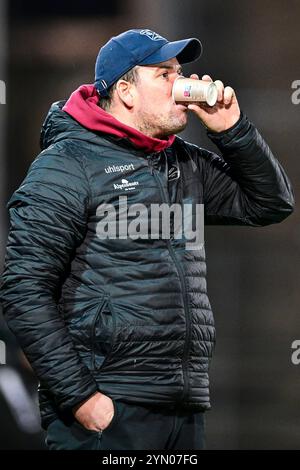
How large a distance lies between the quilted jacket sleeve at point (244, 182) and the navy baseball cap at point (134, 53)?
1.00 ft

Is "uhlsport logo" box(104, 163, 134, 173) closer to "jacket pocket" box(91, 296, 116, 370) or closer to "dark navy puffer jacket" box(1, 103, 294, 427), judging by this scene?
"dark navy puffer jacket" box(1, 103, 294, 427)

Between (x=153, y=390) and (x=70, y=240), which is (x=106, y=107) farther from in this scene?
(x=153, y=390)

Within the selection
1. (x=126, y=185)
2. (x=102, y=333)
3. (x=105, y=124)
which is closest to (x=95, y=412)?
(x=102, y=333)

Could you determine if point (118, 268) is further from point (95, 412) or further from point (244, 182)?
point (244, 182)

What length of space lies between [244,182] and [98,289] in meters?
0.67

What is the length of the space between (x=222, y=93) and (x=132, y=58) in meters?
0.32

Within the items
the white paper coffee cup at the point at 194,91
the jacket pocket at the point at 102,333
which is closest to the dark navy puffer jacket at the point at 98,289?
the jacket pocket at the point at 102,333

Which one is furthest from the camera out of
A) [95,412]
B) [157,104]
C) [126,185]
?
[157,104]

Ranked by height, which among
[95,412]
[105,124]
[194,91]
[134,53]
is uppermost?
[134,53]

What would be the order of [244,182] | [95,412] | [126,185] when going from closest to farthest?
[95,412], [126,185], [244,182]

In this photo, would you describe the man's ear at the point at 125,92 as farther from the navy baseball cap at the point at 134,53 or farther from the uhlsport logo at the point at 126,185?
the uhlsport logo at the point at 126,185

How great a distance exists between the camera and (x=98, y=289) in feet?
10.9

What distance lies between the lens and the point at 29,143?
18.6 ft

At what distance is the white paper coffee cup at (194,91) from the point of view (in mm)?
3402
